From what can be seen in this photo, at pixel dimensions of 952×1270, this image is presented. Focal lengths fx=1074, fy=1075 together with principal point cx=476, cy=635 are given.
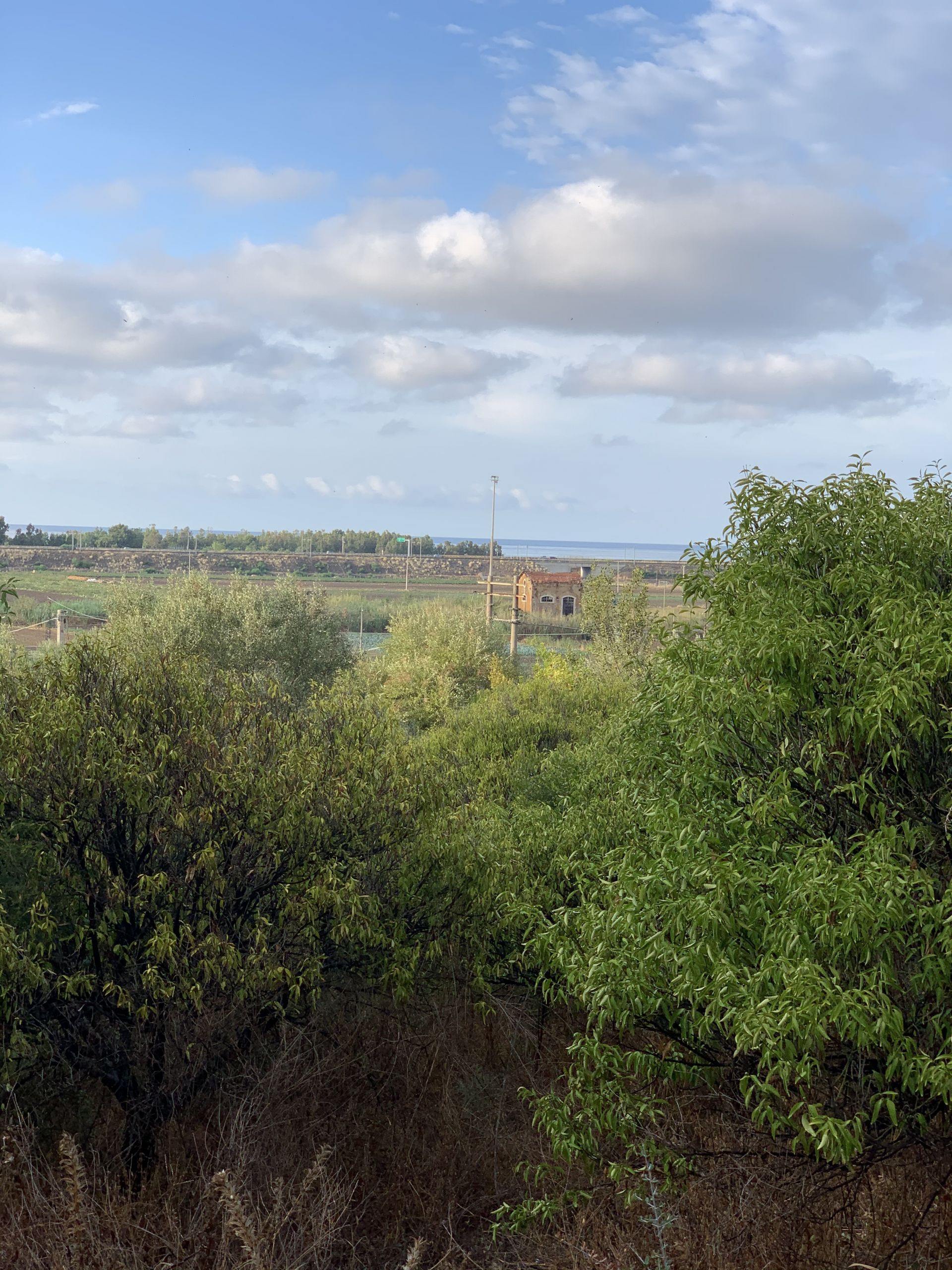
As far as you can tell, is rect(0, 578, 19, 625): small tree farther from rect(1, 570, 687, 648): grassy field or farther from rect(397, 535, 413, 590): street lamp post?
rect(397, 535, 413, 590): street lamp post

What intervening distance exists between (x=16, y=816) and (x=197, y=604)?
24.4 metres

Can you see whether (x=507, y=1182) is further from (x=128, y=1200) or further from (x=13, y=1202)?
(x=13, y=1202)

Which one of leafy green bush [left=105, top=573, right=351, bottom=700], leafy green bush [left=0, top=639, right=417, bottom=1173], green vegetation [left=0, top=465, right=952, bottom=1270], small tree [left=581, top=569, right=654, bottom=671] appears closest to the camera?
green vegetation [left=0, top=465, right=952, bottom=1270]

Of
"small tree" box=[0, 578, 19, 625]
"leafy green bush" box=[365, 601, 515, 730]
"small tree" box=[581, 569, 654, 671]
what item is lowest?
"leafy green bush" box=[365, 601, 515, 730]

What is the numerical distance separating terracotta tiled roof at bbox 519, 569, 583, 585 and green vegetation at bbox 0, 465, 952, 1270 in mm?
63443

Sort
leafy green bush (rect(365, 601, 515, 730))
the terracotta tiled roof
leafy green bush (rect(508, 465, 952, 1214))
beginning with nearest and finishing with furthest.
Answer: leafy green bush (rect(508, 465, 952, 1214))
leafy green bush (rect(365, 601, 515, 730))
the terracotta tiled roof

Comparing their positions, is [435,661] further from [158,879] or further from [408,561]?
[408,561]

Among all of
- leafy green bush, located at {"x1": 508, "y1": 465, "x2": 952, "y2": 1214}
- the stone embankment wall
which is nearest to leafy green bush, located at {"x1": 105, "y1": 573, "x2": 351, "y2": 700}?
leafy green bush, located at {"x1": 508, "y1": 465, "x2": 952, "y2": 1214}

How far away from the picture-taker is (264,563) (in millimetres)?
116812

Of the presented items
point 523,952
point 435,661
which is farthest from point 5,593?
point 435,661

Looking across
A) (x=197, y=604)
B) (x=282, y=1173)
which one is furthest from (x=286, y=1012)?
(x=197, y=604)

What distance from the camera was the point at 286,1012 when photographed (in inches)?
434

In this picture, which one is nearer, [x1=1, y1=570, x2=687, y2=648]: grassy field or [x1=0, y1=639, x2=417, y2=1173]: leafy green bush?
[x1=0, y1=639, x2=417, y2=1173]: leafy green bush

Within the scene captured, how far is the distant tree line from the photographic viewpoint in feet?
406
